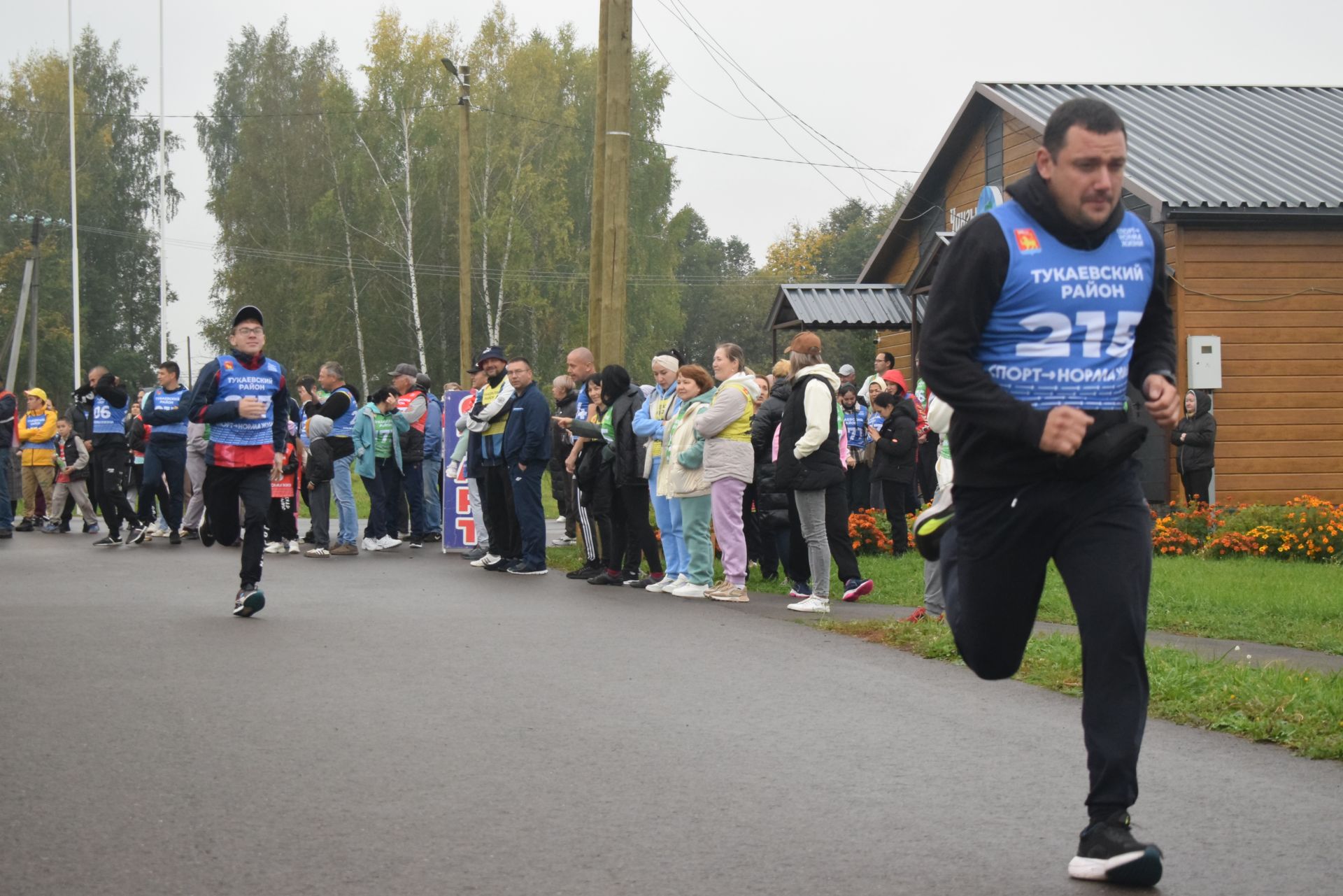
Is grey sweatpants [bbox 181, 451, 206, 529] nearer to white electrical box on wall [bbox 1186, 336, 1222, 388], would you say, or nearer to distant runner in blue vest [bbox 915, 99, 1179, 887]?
white electrical box on wall [bbox 1186, 336, 1222, 388]

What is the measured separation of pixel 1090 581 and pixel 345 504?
46.2 ft

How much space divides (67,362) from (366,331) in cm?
1321

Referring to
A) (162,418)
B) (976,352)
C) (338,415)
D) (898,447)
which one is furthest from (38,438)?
(976,352)

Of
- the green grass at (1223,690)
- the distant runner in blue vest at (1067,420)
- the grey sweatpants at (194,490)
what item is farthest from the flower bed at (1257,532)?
the distant runner in blue vest at (1067,420)

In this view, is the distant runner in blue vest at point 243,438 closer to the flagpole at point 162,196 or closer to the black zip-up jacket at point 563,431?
the black zip-up jacket at point 563,431

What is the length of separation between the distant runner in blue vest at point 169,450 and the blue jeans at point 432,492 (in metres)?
2.80

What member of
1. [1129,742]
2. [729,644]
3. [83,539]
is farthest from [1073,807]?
[83,539]

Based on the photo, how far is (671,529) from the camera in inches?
528

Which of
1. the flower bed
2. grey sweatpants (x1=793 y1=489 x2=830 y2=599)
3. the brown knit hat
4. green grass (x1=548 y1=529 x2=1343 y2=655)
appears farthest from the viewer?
the flower bed

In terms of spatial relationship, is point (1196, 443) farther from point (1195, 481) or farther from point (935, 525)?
point (935, 525)

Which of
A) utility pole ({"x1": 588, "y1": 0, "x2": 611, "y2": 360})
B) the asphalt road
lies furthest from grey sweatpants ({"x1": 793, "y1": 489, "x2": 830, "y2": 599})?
utility pole ({"x1": 588, "y1": 0, "x2": 611, "y2": 360})

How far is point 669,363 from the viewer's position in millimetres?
13586

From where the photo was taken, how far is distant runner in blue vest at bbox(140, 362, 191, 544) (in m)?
18.1

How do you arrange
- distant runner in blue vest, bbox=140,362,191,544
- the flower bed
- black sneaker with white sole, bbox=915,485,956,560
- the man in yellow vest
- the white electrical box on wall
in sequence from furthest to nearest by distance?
the white electrical box on wall, distant runner in blue vest, bbox=140,362,191,544, the flower bed, the man in yellow vest, black sneaker with white sole, bbox=915,485,956,560
